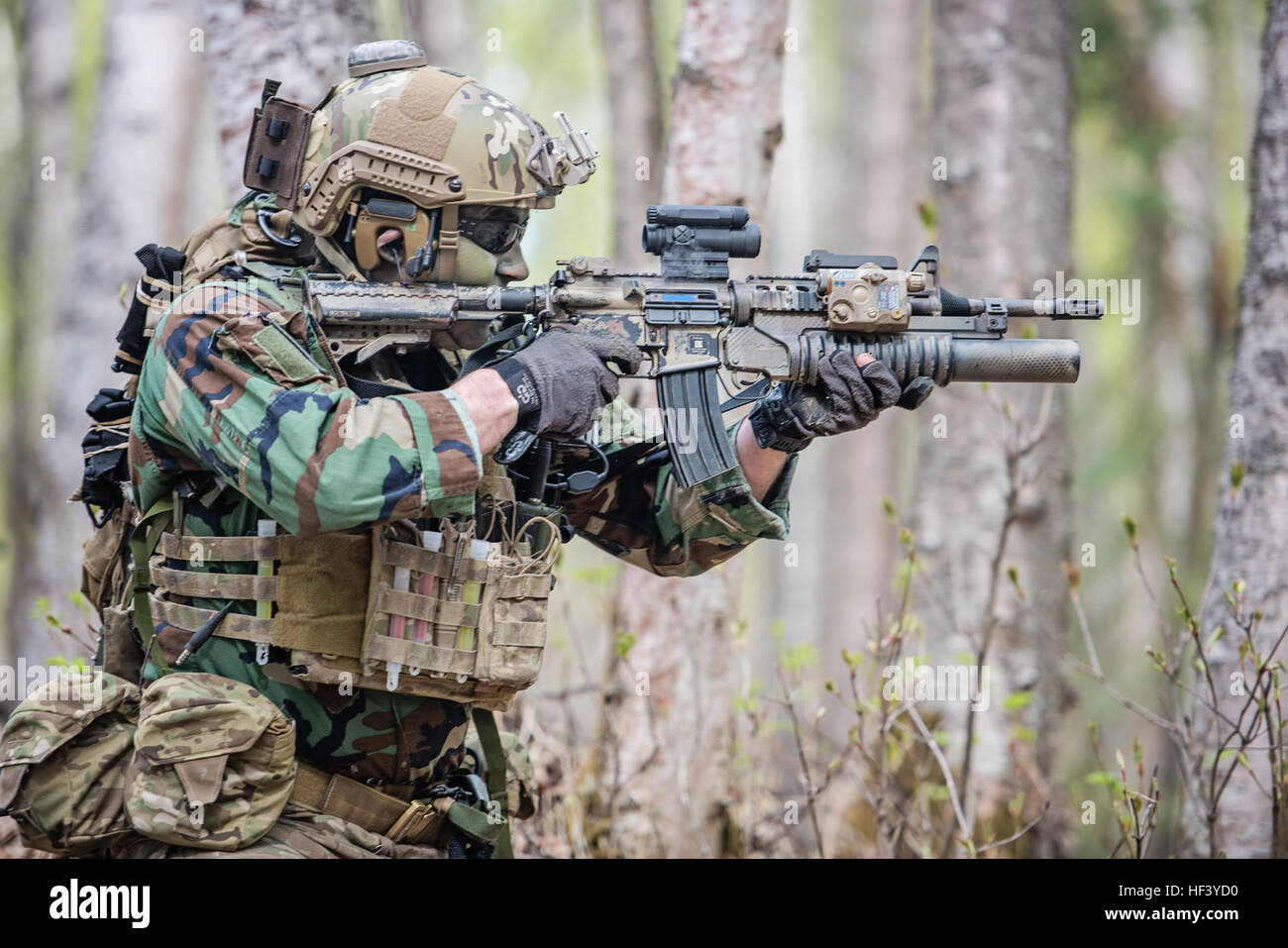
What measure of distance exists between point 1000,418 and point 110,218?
251 inches

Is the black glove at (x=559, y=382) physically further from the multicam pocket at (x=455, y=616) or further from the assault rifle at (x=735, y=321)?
the multicam pocket at (x=455, y=616)

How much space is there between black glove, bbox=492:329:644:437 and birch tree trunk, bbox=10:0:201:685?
614 cm

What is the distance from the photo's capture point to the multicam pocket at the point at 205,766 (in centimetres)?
295

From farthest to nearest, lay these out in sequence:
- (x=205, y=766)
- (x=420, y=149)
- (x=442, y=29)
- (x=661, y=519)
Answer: (x=442, y=29) < (x=661, y=519) < (x=420, y=149) < (x=205, y=766)

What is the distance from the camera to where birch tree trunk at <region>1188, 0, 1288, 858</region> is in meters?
4.52

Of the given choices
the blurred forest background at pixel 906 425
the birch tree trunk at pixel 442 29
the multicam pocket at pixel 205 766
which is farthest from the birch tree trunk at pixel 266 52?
the birch tree trunk at pixel 442 29

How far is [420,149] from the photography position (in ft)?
10.9

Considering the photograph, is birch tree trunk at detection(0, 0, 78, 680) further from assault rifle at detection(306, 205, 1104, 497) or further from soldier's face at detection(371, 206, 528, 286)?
assault rifle at detection(306, 205, 1104, 497)

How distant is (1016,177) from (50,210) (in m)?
10.5

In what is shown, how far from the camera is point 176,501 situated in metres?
3.27

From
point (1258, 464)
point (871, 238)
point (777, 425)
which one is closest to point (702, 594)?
point (777, 425)

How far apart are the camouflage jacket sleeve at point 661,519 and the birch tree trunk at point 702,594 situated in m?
1.33

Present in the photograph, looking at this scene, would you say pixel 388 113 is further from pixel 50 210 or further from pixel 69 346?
pixel 50 210

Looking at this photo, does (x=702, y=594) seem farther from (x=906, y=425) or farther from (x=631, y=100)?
(x=906, y=425)
